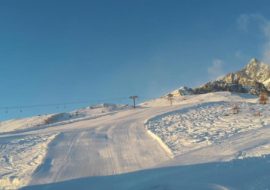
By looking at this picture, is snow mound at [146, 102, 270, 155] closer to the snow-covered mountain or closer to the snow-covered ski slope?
the snow-covered ski slope

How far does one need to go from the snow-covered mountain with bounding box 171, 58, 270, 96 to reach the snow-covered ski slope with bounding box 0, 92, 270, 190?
4252cm

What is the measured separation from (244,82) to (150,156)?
90372 mm

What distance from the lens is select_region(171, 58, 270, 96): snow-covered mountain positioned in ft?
244

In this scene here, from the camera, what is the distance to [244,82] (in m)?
104

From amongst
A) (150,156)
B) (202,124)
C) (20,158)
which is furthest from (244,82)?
(150,156)

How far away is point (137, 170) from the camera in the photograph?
1501 centimetres

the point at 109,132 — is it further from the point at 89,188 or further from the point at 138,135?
the point at 89,188

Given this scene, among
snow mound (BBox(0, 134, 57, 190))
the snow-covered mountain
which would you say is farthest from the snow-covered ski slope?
the snow-covered mountain

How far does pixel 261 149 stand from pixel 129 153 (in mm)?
5097

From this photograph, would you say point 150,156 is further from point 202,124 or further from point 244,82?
point 244,82

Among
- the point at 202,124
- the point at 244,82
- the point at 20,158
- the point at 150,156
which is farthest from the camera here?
the point at 244,82

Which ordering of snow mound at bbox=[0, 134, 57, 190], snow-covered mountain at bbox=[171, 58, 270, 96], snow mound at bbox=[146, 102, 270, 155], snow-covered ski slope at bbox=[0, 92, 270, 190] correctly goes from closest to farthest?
snow-covered ski slope at bbox=[0, 92, 270, 190] → snow mound at bbox=[0, 134, 57, 190] → snow mound at bbox=[146, 102, 270, 155] → snow-covered mountain at bbox=[171, 58, 270, 96]

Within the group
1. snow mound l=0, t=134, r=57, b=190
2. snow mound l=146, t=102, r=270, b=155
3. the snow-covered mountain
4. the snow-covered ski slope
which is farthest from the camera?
the snow-covered mountain

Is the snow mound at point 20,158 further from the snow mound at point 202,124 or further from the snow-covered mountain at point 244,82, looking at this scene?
the snow-covered mountain at point 244,82
